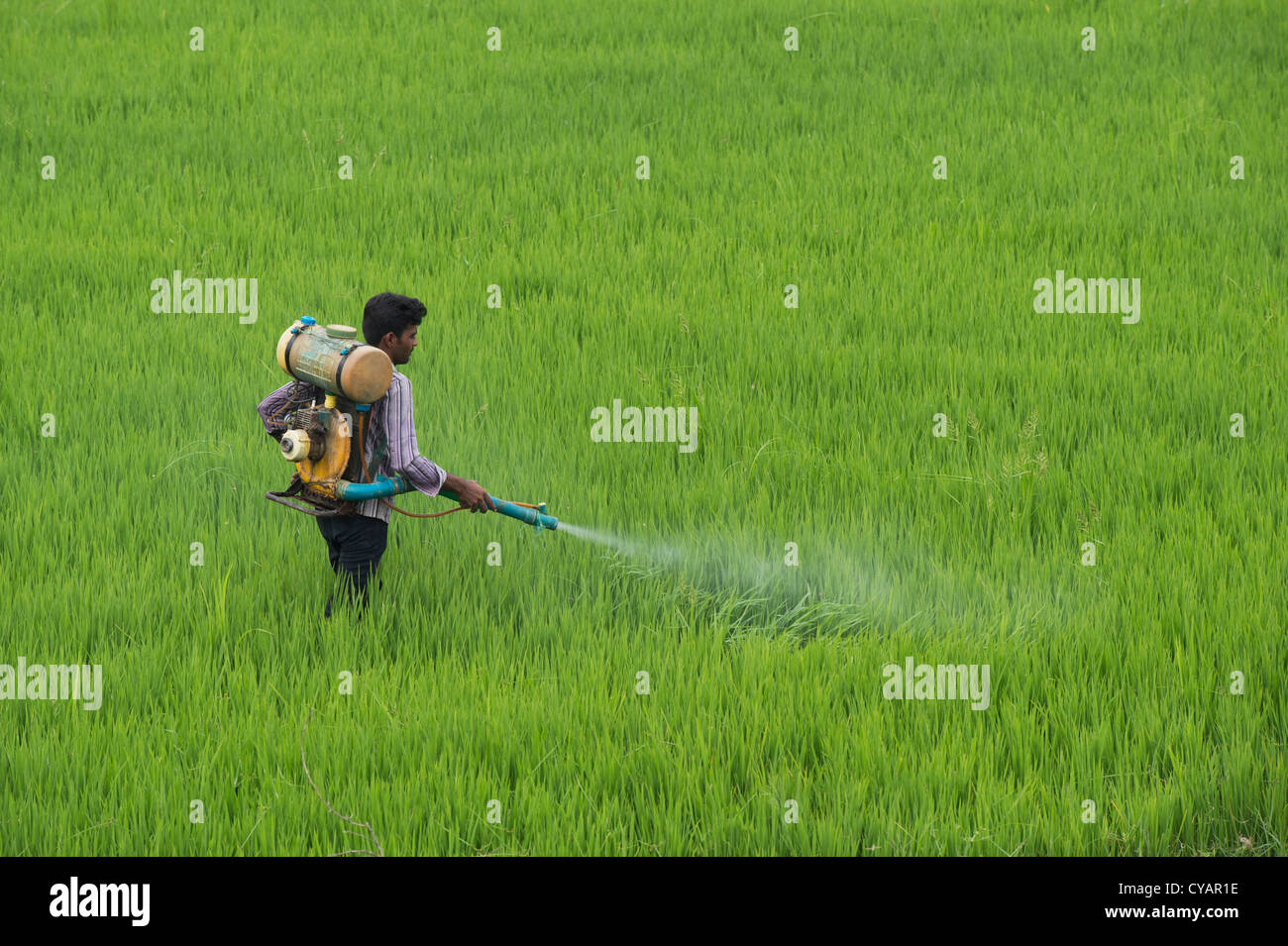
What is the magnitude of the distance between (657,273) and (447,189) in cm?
218

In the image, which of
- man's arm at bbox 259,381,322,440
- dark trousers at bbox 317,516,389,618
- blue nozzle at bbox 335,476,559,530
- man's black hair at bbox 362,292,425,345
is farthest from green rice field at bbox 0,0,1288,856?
man's black hair at bbox 362,292,425,345

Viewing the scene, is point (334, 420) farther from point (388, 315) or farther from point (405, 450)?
point (388, 315)

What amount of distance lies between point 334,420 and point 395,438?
0.22 metres

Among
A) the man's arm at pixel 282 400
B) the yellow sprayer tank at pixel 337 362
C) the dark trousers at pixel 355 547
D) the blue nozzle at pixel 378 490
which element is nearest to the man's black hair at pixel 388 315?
the yellow sprayer tank at pixel 337 362

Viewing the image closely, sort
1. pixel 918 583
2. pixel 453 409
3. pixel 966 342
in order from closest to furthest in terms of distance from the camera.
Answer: pixel 918 583, pixel 453 409, pixel 966 342

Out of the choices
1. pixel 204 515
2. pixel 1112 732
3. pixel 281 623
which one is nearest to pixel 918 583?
pixel 1112 732

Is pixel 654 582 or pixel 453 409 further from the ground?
pixel 453 409

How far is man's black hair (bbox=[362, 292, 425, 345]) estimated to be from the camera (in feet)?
13.3

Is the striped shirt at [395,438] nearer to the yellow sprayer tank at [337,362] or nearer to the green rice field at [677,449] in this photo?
the yellow sprayer tank at [337,362]

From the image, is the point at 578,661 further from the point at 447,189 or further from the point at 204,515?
the point at 447,189

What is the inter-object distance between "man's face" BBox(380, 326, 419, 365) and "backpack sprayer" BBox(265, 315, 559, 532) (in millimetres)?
172

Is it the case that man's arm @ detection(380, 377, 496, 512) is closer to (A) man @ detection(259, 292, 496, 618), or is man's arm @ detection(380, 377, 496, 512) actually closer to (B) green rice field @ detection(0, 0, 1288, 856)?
(A) man @ detection(259, 292, 496, 618)

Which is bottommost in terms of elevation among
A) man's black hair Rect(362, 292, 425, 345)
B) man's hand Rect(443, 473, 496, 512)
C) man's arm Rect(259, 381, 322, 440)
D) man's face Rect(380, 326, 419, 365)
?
man's hand Rect(443, 473, 496, 512)

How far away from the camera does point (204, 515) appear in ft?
16.9
